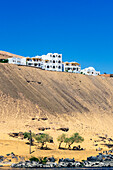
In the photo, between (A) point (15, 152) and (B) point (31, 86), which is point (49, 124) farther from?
(A) point (15, 152)

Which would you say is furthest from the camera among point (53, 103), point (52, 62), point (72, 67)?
point (72, 67)

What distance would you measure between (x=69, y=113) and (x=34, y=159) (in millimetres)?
32147

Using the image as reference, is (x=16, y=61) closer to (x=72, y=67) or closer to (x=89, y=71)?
(x=72, y=67)

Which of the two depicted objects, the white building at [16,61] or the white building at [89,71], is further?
the white building at [89,71]

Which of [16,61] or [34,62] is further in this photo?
[34,62]

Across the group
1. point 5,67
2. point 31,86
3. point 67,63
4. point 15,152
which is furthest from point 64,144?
point 67,63

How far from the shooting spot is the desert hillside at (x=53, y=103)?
6138cm

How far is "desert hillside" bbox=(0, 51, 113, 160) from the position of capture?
61375mm

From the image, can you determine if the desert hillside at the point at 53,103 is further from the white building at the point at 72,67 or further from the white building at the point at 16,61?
the white building at the point at 72,67

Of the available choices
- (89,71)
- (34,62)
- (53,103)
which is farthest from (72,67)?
(53,103)

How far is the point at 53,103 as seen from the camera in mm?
72312

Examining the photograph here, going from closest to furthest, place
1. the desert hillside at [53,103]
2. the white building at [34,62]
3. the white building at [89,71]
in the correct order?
1. the desert hillside at [53,103]
2. the white building at [34,62]
3. the white building at [89,71]

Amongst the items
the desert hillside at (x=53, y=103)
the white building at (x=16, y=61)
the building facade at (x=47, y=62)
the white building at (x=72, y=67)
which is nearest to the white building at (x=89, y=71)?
the white building at (x=72, y=67)

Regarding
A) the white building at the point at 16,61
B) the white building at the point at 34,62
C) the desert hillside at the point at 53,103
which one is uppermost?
the white building at the point at 34,62
